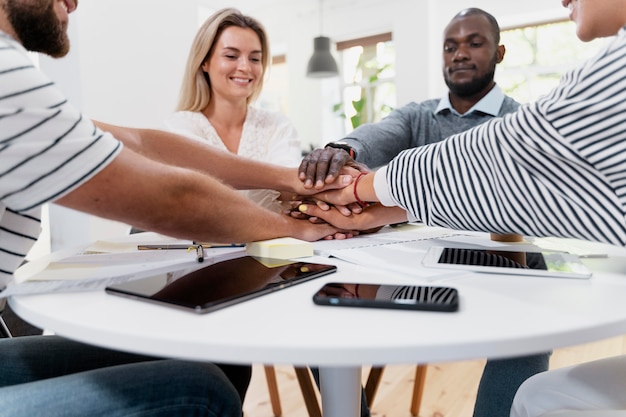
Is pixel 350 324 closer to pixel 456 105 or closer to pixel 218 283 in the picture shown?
pixel 218 283

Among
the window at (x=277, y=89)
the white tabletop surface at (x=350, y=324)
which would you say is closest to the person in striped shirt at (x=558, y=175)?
the white tabletop surface at (x=350, y=324)

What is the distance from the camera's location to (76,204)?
647 millimetres

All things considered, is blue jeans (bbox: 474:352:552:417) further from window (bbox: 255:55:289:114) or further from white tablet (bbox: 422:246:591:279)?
window (bbox: 255:55:289:114)

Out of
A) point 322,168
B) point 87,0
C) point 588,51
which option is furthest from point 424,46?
point 322,168

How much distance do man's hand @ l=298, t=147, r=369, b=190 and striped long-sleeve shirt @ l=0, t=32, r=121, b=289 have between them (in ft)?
2.17

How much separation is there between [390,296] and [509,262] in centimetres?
29

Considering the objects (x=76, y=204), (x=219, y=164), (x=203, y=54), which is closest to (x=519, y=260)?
(x=76, y=204)

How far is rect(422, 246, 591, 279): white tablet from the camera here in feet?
2.28

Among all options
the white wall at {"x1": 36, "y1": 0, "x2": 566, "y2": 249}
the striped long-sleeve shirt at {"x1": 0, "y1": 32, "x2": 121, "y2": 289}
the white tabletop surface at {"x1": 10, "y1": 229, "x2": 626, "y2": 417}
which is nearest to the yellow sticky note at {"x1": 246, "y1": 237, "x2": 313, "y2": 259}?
the white tabletop surface at {"x1": 10, "y1": 229, "x2": 626, "y2": 417}

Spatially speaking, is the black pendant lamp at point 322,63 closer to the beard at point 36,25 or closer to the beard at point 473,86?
the beard at point 473,86

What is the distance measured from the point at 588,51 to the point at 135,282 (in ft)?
17.4

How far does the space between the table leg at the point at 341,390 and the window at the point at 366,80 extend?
5.17 metres

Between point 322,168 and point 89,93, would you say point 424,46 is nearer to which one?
point 89,93

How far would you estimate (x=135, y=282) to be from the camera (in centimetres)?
67
